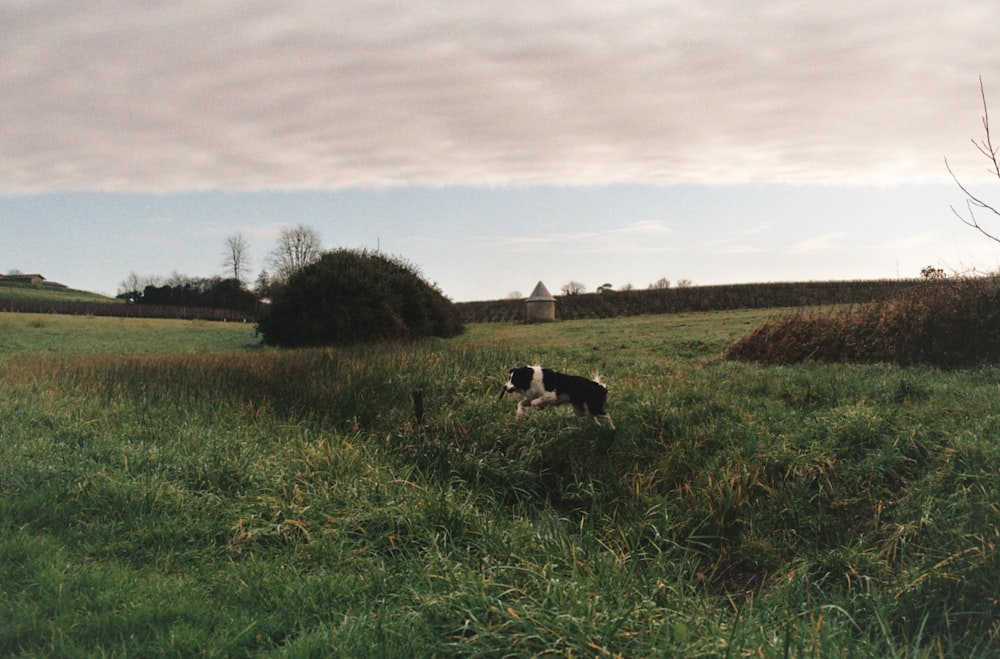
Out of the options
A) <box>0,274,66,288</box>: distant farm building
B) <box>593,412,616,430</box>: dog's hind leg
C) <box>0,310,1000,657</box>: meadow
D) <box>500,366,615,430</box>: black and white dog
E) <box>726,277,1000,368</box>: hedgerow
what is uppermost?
<box>0,274,66,288</box>: distant farm building

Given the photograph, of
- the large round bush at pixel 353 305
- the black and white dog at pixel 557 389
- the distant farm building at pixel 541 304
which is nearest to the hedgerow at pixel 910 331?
the black and white dog at pixel 557 389

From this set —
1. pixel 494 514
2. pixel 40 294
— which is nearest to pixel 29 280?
pixel 40 294

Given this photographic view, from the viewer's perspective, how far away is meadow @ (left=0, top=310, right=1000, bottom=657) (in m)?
4.23

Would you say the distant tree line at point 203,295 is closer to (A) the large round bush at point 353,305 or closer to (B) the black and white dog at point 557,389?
(A) the large round bush at point 353,305

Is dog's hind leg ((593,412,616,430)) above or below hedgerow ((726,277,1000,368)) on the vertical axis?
below

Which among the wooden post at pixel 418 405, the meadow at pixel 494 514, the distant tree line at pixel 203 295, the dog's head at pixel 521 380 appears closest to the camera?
the meadow at pixel 494 514

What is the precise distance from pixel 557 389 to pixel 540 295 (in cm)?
2208

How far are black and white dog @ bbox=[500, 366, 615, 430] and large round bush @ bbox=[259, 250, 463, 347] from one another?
38.4 feet

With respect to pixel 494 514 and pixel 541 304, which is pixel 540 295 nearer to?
pixel 541 304

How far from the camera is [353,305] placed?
20.2 m

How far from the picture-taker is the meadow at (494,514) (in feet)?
13.9

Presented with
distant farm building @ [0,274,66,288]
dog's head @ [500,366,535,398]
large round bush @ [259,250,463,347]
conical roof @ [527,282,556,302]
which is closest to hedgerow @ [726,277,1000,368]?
dog's head @ [500,366,535,398]

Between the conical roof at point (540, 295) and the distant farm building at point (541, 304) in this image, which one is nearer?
the distant farm building at point (541, 304)

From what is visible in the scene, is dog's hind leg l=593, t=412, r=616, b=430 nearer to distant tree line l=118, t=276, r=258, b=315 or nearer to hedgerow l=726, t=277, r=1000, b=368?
hedgerow l=726, t=277, r=1000, b=368
